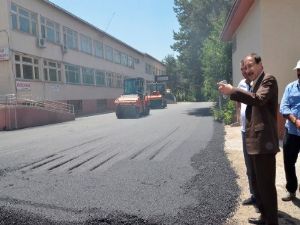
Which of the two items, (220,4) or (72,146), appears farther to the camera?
(220,4)

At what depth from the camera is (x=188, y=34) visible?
37.9 meters

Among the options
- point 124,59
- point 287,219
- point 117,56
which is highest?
point 117,56

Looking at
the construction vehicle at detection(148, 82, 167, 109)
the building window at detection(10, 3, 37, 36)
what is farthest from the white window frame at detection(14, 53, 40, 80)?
the construction vehicle at detection(148, 82, 167, 109)

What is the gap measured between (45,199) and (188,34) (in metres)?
34.0

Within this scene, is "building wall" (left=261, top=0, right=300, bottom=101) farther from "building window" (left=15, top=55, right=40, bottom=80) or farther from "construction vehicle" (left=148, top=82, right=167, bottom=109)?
"construction vehicle" (left=148, top=82, right=167, bottom=109)

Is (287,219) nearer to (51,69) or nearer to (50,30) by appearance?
(51,69)

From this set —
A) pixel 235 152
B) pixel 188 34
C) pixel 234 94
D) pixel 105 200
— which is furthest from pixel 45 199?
pixel 188 34

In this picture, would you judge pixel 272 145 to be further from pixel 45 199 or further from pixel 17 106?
pixel 17 106

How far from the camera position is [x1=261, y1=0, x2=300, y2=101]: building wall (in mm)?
10773

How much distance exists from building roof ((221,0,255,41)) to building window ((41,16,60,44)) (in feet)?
52.2

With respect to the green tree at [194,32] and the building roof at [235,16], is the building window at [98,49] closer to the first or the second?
the green tree at [194,32]

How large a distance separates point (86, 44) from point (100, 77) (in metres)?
4.85

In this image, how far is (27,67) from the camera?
2569cm

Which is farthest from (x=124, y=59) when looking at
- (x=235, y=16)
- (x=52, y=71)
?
(x=235, y=16)
